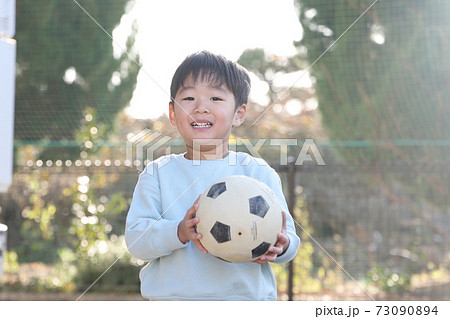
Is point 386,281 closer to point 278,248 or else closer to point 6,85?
point 278,248

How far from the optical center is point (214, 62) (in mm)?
2254

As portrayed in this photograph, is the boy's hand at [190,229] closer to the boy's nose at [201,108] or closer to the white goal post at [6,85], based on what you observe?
the boy's nose at [201,108]

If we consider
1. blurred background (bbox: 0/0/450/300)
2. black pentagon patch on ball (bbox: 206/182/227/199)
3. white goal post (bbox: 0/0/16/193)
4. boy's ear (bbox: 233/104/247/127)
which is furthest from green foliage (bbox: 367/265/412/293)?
white goal post (bbox: 0/0/16/193)

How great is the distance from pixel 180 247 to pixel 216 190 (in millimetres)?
213

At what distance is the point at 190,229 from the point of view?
197 centimetres

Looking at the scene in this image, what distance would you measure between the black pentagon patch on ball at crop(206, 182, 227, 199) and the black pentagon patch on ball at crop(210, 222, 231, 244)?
93 millimetres

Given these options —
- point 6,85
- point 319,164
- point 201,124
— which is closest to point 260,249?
point 201,124

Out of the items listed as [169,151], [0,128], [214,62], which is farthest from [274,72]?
[0,128]

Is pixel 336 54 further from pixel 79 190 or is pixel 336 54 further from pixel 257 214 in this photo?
pixel 257 214

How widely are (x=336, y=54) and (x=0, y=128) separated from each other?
15.3ft

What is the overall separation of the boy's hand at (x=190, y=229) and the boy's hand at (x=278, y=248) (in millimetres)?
182

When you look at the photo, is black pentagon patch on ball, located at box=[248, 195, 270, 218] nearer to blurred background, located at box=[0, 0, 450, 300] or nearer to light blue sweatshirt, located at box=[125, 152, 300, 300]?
light blue sweatshirt, located at box=[125, 152, 300, 300]

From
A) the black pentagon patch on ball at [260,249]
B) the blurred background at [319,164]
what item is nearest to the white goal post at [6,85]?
the black pentagon patch on ball at [260,249]

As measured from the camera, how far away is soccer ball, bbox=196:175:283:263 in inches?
77.1
